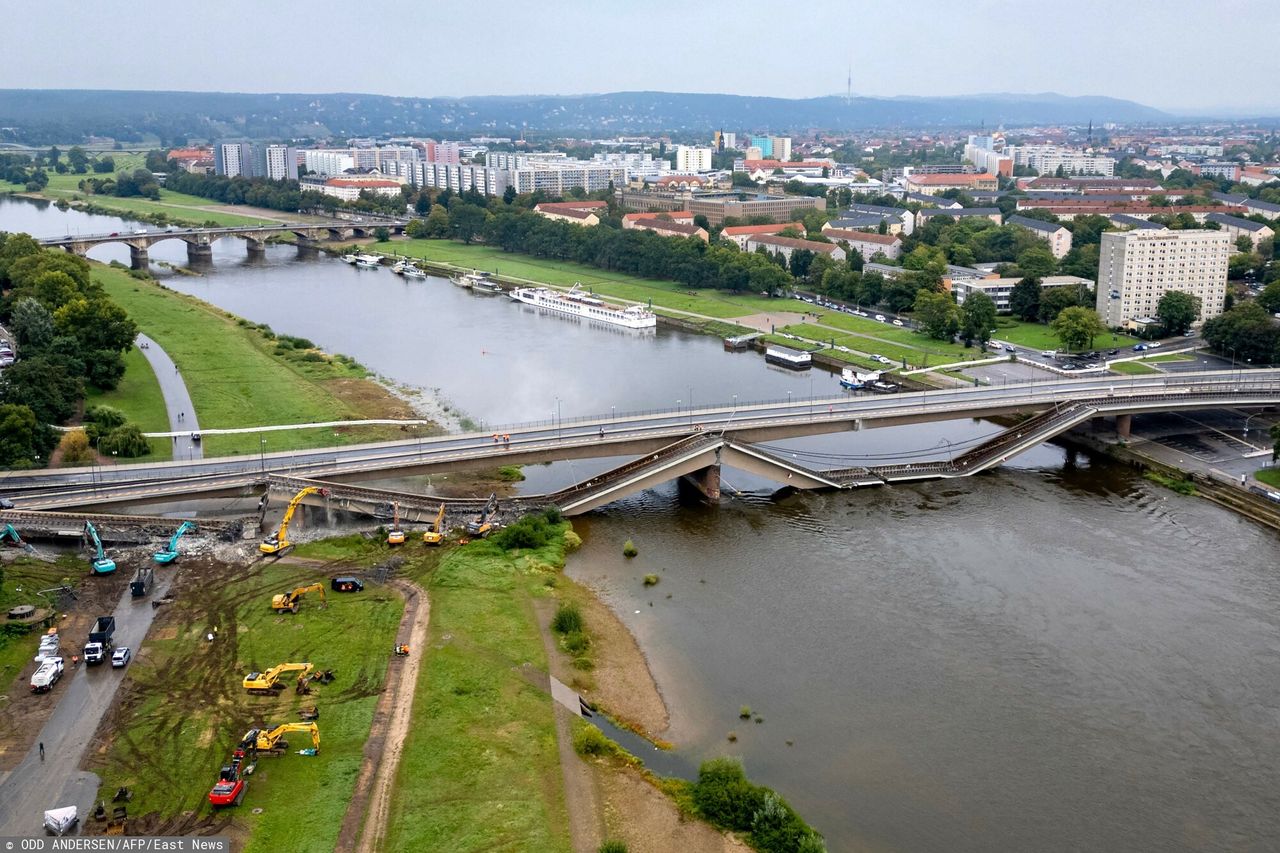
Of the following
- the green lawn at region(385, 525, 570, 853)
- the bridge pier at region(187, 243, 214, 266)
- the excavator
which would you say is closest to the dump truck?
the excavator

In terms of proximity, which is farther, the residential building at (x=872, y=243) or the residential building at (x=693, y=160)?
the residential building at (x=693, y=160)

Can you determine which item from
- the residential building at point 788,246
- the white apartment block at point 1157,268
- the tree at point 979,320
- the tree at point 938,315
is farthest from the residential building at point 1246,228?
the tree at point 938,315

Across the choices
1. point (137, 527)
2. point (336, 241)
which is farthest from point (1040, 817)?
point (336, 241)

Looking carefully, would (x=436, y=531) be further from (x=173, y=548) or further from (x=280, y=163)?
(x=280, y=163)

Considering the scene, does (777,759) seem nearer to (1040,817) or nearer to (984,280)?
(1040,817)

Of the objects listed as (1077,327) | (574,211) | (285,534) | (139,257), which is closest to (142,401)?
(285,534)

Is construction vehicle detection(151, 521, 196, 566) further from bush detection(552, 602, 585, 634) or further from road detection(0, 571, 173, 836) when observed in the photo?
bush detection(552, 602, 585, 634)

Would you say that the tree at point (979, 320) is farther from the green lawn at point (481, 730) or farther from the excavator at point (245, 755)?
the excavator at point (245, 755)

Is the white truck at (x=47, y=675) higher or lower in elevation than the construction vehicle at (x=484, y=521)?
lower
